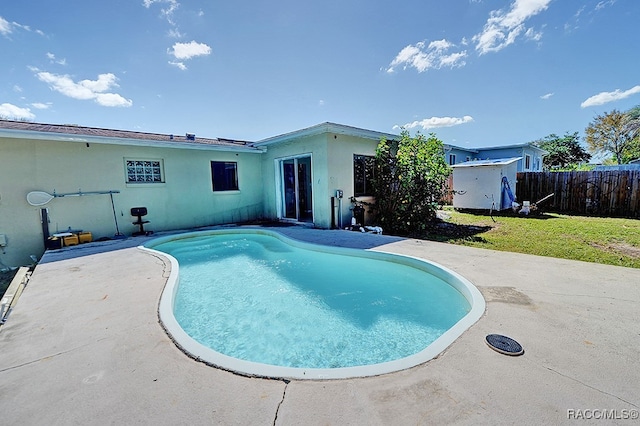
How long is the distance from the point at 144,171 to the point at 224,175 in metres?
2.60

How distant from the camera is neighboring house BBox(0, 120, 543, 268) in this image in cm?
674

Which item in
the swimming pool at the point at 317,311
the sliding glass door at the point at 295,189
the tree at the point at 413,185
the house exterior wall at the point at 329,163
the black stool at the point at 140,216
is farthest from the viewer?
the sliding glass door at the point at 295,189

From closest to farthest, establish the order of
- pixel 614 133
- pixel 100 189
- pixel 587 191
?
pixel 100 189 < pixel 587 191 < pixel 614 133

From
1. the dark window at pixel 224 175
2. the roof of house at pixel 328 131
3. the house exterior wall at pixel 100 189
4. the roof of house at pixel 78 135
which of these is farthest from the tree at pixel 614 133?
the dark window at pixel 224 175

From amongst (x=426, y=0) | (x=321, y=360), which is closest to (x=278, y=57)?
(x=426, y=0)

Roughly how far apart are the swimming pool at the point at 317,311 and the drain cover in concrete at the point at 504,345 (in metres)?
0.26

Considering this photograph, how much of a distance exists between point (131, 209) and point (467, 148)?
60.2 feet

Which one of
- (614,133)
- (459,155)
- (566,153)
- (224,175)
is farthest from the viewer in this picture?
(566,153)

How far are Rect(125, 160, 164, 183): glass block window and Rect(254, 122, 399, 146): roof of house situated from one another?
3.65 metres

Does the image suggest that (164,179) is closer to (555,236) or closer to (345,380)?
(345,380)

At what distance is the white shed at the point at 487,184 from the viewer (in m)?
11.4

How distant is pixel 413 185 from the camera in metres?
8.44

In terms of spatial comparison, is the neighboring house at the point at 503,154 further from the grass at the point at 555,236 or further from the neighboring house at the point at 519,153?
the grass at the point at 555,236

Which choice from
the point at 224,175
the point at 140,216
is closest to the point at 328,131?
the point at 224,175
